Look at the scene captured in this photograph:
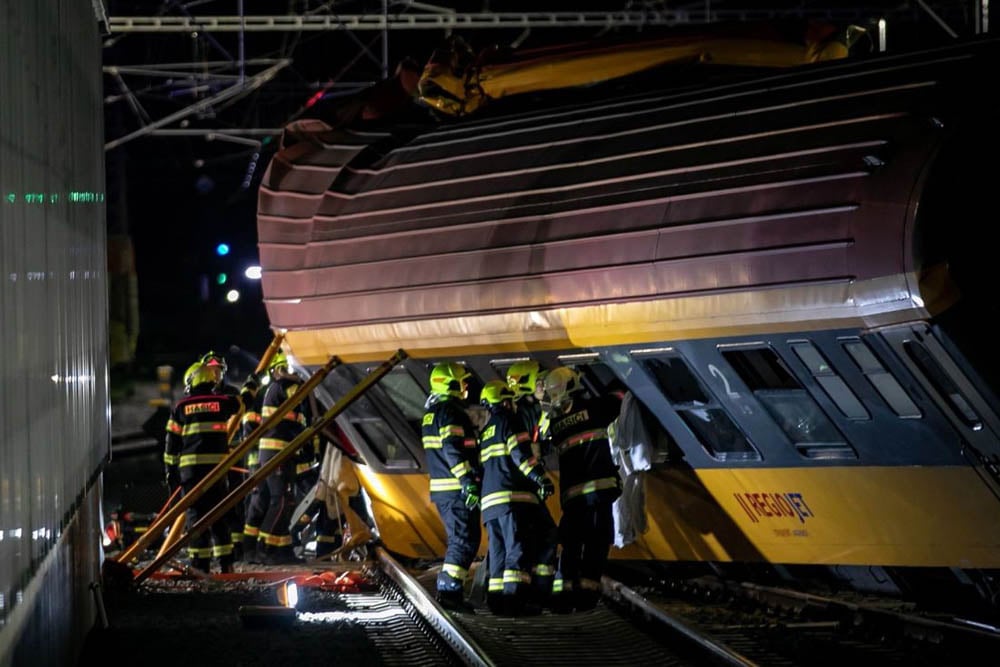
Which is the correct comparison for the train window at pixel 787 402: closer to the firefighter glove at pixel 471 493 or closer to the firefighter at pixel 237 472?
the firefighter glove at pixel 471 493

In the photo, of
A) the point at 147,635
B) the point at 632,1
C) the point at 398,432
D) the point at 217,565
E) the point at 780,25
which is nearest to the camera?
the point at 147,635

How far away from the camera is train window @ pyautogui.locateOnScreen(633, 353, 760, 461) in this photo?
9727 millimetres

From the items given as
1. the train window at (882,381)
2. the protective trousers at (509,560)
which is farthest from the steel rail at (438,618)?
the train window at (882,381)

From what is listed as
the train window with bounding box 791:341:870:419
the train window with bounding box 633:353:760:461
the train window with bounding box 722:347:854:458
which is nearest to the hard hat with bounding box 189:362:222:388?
the train window with bounding box 633:353:760:461

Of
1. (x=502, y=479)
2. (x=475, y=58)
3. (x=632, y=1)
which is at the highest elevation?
(x=632, y=1)

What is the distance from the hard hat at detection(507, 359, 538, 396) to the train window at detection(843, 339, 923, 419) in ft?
8.48

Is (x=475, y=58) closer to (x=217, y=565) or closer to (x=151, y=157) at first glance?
(x=217, y=565)

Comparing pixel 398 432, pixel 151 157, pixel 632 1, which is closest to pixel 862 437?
pixel 398 432

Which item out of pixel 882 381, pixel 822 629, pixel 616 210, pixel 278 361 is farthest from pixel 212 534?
pixel 882 381

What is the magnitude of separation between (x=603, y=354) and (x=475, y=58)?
366cm

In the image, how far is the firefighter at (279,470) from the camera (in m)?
14.3

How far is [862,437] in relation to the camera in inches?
345

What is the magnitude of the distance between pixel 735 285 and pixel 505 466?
2.41 meters

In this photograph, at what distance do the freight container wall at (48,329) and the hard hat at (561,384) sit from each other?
2.87m
